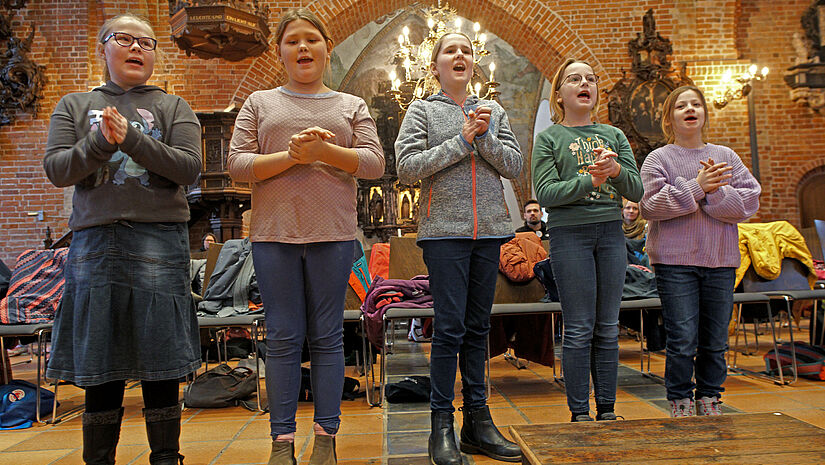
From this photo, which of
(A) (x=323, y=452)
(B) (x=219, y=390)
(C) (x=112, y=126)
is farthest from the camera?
(B) (x=219, y=390)

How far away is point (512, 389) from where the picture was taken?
394cm

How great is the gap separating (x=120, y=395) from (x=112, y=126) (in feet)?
2.96

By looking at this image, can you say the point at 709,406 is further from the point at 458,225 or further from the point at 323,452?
the point at 323,452

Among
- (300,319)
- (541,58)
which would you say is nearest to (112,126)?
(300,319)

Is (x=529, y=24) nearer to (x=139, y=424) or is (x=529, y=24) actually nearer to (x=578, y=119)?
(x=578, y=119)

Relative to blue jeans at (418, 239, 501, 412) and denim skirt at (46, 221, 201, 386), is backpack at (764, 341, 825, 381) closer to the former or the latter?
blue jeans at (418, 239, 501, 412)

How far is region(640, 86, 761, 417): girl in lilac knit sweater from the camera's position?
2.60 metres

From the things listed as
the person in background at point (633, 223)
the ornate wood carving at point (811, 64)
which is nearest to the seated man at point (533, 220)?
the person in background at point (633, 223)

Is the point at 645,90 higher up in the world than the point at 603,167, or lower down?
higher up

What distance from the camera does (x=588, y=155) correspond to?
2.52 meters

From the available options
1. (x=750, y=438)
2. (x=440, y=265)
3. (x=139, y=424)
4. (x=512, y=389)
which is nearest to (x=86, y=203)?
(x=440, y=265)

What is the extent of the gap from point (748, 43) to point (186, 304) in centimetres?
1007

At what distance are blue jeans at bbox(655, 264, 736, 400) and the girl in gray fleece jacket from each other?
868 millimetres

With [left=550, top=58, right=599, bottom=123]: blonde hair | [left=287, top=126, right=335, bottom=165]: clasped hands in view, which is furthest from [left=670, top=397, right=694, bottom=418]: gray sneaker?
[left=287, top=126, right=335, bottom=165]: clasped hands
